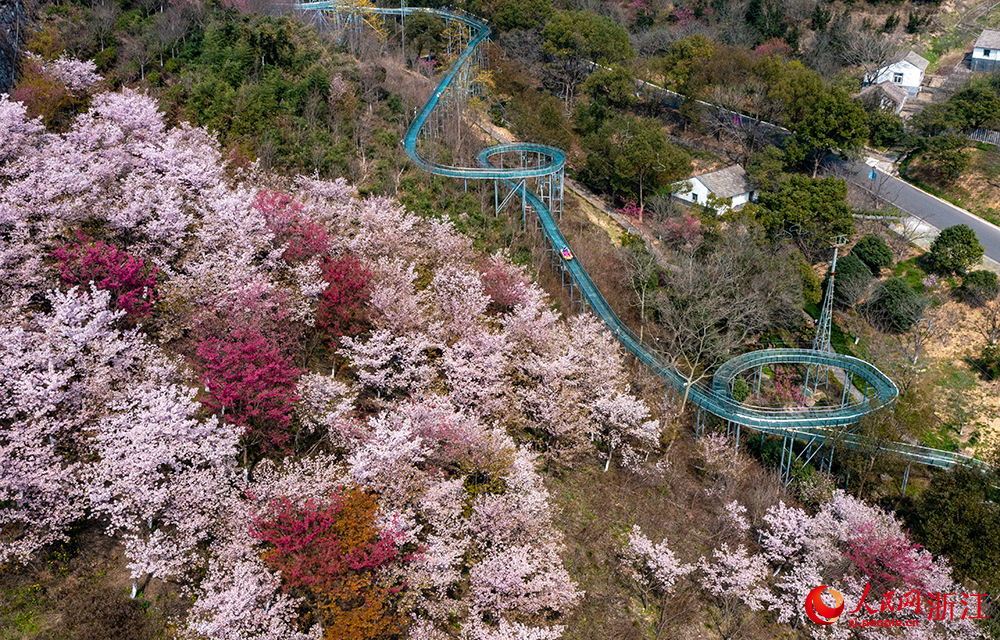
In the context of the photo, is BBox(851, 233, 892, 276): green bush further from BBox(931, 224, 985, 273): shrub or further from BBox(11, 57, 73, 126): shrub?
BBox(11, 57, 73, 126): shrub

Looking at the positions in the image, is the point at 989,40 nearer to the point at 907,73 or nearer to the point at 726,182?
the point at 907,73

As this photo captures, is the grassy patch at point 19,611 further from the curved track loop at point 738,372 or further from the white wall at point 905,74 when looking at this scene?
the white wall at point 905,74

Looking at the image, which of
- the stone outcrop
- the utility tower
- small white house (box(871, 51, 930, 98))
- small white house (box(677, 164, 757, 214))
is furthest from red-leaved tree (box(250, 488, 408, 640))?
small white house (box(871, 51, 930, 98))

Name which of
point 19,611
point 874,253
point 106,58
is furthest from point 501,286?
point 106,58

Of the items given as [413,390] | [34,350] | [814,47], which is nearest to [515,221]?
[413,390]

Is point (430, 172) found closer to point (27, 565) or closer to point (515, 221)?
point (515, 221)
